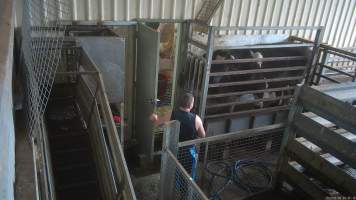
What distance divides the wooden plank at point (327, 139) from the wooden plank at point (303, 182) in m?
0.40

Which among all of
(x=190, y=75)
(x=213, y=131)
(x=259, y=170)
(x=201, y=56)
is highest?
(x=201, y=56)

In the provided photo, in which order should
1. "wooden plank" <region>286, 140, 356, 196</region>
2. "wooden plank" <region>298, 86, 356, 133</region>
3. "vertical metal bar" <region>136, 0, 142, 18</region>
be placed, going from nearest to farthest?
"wooden plank" <region>298, 86, 356, 133</region> → "wooden plank" <region>286, 140, 356, 196</region> → "vertical metal bar" <region>136, 0, 142, 18</region>

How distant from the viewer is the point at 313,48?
461 cm

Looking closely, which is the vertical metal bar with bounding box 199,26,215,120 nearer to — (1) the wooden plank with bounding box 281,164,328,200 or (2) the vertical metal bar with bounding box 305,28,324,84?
(1) the wooden plank with bounding box 281,164,328,200

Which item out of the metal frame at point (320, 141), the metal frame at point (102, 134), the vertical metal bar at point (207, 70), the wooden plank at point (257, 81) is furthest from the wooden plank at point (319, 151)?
the metal frame at point (102, 134)

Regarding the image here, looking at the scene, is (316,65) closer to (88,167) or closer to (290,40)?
(290,40)

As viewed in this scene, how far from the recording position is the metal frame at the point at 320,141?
8.87 feet

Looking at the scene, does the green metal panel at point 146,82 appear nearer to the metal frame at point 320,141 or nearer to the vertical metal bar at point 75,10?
the vertical metal bar at point 75,10

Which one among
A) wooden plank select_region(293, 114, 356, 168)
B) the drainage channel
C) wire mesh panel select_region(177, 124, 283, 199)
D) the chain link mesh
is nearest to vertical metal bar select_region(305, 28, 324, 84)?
wire mesh panel select_region(177, 124, 283, 199)

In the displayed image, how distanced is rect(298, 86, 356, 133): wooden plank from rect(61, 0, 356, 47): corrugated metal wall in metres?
1.92

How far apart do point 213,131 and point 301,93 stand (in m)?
1.60

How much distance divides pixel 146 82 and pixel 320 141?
6.91 ft

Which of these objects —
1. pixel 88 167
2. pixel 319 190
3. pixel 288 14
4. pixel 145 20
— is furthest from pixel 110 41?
pixel 288 14

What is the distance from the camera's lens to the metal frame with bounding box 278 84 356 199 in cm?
271
